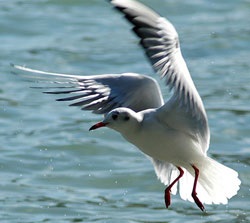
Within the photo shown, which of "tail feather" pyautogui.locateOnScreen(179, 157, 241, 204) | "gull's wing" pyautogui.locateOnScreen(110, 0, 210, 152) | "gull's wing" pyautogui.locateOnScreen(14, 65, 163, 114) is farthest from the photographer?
"tail feather" pyautogui.locateOnScreen(179, 157, 241, 204)

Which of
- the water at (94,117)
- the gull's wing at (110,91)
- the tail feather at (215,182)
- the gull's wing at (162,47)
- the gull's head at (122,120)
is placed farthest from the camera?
the water at (94,117)

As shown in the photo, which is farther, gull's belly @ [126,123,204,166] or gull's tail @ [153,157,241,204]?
gull's tail @ [153,157,241,204]

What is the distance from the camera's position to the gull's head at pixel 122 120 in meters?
6.53

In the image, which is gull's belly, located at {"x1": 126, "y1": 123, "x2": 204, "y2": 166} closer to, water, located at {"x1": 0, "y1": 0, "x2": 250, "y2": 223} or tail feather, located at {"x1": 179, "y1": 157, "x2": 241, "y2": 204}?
tail feather, located at {"x1": 179, "y1": 157, "x2": 241, "y2": 204}

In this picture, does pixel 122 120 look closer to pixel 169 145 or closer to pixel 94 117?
pixel 169 145

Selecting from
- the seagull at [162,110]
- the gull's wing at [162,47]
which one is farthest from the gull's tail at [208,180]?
the gull's wing at [162,47]

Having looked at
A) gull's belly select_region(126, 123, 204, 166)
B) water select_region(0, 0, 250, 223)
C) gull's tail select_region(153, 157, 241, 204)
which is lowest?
water select_region(0, 0, 250, 223)

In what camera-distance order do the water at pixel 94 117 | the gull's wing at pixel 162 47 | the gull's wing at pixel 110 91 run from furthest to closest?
the water at pixel 94 117 < the gull's wing at pixel 110 91 < the gull's wing at pixel 162 47

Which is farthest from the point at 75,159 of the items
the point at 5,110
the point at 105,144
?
the point at 5,110

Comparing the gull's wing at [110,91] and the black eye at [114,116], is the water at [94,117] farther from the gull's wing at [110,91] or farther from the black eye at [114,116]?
the black eye at [114,116]

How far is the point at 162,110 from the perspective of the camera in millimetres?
6484

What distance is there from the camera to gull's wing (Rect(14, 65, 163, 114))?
686 centimetres

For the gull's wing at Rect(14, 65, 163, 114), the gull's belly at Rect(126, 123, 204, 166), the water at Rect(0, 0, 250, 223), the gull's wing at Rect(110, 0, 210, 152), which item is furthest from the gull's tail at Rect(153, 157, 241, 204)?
the water at Rect(0, 0, 250, 223)

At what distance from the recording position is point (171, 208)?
29.0 ft
